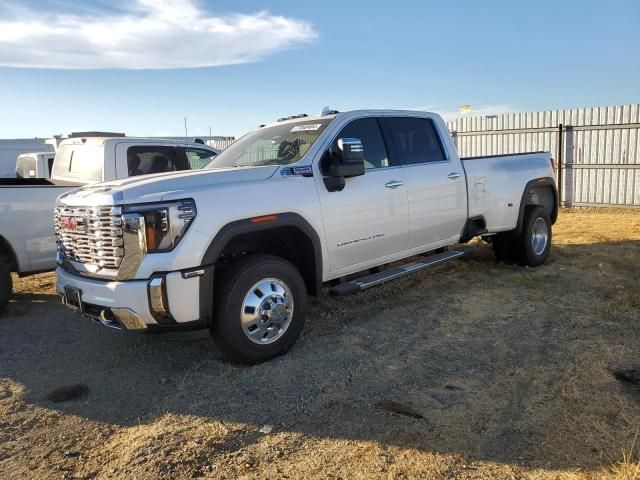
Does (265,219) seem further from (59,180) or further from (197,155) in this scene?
(59,180)

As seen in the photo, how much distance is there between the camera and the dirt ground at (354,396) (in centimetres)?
295

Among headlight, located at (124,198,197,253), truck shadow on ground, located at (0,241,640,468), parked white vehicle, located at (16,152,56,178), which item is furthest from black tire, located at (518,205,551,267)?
parked white vehicle, located at (16,152,56,178)

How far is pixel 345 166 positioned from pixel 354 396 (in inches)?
75.6

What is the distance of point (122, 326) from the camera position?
386 cm

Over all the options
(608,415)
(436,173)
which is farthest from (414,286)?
(608,415)

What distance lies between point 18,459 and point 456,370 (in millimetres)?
2970

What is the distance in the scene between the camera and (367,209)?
4.99 metres

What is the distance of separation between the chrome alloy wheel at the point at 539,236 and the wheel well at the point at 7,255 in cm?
648

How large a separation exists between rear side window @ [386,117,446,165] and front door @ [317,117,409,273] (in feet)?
0.82

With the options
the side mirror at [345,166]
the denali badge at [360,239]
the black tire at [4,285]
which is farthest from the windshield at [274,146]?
the black tire at [4,285]

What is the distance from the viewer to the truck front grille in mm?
3785

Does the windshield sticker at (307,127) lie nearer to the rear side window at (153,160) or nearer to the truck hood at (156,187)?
the truck hood at (156,187)

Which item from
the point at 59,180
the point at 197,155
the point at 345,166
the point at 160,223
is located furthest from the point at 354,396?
the point at 59,180

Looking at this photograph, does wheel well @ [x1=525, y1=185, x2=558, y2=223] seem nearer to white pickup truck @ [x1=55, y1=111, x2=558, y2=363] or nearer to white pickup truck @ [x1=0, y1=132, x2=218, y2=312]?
white pickup truck @ [x1=55, y1=111, x2=558, y2=363]
